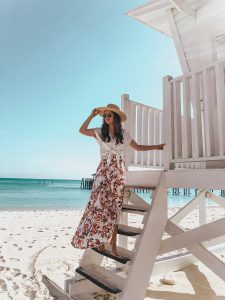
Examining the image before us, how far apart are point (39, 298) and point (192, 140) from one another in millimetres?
2731

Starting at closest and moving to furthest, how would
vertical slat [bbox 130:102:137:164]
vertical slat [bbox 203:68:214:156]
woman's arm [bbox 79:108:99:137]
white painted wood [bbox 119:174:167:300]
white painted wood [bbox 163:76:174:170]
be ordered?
1. white painted wood [bbox 119:174:167:300]
2. vertical slat [bbox 203:68:214:156]
3. woman's arm [bbox 79:108:99:137]
4. white painted wood [bbox 163:76:174:170]
5. vertical slat [bbox 130:102:137:164]

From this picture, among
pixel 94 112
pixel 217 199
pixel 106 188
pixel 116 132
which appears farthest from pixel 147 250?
pixel 217 199

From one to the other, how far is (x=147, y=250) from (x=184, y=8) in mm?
4781

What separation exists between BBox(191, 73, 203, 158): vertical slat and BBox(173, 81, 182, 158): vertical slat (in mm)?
216

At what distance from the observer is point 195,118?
308 cm

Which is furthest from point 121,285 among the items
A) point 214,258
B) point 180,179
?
point 180,179

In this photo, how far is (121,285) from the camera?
8.52ft

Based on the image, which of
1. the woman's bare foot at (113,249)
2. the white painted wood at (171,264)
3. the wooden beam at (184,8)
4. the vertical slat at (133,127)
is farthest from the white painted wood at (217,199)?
the wooden beam at (184,8)

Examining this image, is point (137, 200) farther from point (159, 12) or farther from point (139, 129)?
point (159, 12)

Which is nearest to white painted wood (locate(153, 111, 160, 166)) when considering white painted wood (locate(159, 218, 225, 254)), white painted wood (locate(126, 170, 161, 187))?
white painted wood (locate(126, 170, 161, 187))

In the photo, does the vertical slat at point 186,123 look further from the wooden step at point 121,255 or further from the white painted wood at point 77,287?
the white painted wood at point 77,287

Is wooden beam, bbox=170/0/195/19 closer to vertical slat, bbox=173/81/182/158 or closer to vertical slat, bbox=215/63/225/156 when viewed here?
vertical slat, bbox=173/81/182/158

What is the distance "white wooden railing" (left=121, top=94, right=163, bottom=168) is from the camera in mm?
4316

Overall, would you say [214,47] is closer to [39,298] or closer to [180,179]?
[180,179]
